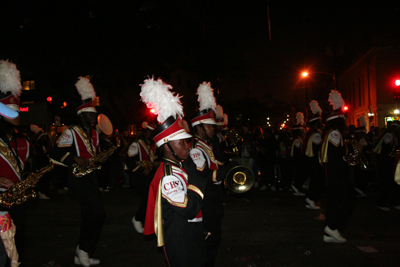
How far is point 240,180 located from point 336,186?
2.21 meters

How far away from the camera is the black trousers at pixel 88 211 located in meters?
4.79

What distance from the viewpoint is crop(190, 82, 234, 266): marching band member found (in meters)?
3.96

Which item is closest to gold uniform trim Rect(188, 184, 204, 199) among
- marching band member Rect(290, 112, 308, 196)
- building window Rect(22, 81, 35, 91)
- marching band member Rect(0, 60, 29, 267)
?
marching band member Rect(0, 60, 29, 267)

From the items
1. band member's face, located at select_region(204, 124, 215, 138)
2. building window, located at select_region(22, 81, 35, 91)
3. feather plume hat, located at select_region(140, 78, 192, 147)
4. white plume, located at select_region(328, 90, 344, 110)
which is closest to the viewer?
feather plume hat, located at select_region(140, 78, 192, 147)

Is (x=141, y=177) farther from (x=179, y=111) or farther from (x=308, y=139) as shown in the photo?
(x=308, y=139)

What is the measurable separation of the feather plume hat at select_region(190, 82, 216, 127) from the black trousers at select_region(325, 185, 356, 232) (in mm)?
2415

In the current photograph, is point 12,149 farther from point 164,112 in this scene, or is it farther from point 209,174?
point 209,174

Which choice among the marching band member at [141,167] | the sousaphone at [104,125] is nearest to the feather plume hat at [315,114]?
the marching band member at [141,167]

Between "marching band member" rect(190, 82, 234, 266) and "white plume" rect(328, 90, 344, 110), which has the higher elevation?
"white plume" rect(328, 90, 344, 110)

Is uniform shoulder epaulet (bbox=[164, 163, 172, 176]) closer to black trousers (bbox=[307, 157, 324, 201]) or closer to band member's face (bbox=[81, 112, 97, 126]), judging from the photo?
band member's face (bbox=[81, 112, 97, 126])

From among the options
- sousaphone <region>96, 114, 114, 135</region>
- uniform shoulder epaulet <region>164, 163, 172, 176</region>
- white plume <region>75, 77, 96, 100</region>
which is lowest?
uniform shoulder epaulet <region>164, 163, 172, 176</region>

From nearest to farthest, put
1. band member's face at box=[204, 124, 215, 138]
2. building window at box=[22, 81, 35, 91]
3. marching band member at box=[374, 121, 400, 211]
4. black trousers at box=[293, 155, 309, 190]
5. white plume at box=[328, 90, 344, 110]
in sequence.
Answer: band member's face at box=[204, 124, 215, 138], white plume at box=[328, 90, 344, 110], marching band member at box=[374, 121, 400, 211], black trousers at box=[293, 155, 309, 190], building window at box=[22, 81, 35, 91]

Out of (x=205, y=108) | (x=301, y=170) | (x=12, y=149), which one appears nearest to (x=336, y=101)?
(x=205, y=108)

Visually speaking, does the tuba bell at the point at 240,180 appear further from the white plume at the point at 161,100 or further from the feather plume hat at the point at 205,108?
the white plume at the point at 161,100
